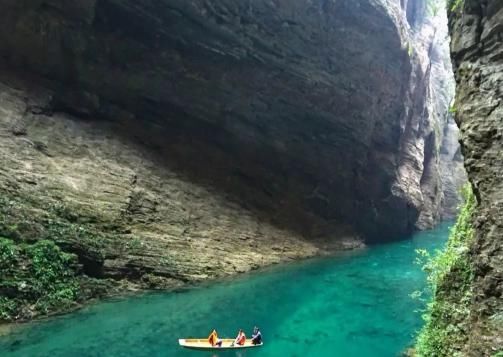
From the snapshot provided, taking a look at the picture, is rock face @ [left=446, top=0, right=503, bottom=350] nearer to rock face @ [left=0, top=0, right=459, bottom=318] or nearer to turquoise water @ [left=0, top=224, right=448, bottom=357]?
turquoise water @ [left=0, top=224, right=448, bottom=357]

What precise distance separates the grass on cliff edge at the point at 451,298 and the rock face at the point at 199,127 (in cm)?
1529

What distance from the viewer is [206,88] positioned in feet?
103

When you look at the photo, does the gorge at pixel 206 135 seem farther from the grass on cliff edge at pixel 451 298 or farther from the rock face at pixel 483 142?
the grass on cliff edge at pixel 451 298

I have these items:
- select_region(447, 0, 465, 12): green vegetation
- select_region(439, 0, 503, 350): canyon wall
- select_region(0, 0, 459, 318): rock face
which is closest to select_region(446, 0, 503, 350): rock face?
select_region(439, 0, 503, 350): canyon wall

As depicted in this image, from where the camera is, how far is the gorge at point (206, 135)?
18.8 m

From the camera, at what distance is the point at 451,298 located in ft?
34.8

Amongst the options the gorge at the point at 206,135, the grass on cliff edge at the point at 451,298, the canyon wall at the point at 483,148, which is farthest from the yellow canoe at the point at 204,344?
the canyon wall at the point at 483,148

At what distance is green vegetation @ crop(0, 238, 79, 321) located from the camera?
57.8ft

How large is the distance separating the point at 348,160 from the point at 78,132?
22557mm

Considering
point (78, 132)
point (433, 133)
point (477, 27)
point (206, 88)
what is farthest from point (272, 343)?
point (433, 133)

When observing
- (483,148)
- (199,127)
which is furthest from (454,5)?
(199,127)

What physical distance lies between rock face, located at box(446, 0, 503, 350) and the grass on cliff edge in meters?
0.46

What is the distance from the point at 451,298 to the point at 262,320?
10.0 metres

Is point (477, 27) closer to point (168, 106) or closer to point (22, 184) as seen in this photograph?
point (22, 184)
